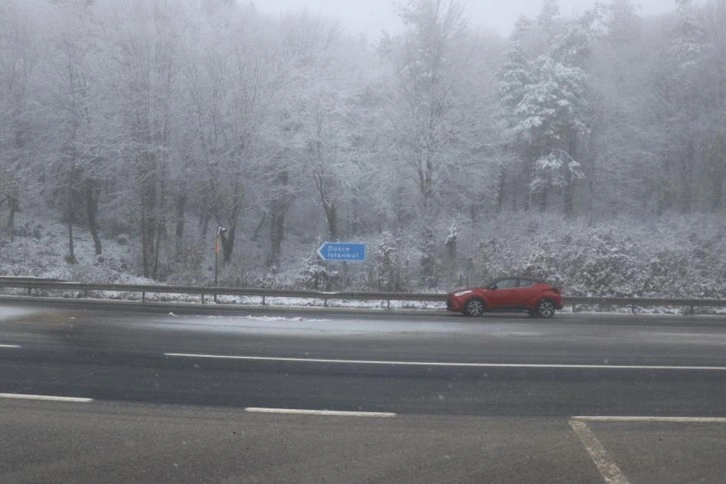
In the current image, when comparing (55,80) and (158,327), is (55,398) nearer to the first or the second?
(158,327)

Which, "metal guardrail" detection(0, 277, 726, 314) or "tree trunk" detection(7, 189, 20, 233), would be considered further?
"tree trunk" detection(7, 189, 20, 233)

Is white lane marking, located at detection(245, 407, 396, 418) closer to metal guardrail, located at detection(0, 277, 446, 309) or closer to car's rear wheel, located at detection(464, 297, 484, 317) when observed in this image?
car's rear wheel, located at detection(464, 297, 484, 317)

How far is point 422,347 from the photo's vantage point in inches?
528

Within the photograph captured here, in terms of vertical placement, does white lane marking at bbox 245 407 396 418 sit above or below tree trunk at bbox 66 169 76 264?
below

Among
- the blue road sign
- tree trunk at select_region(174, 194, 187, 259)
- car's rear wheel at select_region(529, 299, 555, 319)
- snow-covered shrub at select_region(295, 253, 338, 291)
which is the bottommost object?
car's rear wheel at select_region(529, 299, 555, 319)

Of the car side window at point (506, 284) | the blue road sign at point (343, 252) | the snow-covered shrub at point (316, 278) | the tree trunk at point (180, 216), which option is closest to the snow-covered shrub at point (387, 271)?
the snow-covered shrub at point (316, 278)

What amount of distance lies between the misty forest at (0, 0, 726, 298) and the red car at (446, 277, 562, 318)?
23.0ft

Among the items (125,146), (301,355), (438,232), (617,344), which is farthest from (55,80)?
(617,344)

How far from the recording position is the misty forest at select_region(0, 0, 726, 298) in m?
30.0

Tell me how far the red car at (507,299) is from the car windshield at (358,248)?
0.09m

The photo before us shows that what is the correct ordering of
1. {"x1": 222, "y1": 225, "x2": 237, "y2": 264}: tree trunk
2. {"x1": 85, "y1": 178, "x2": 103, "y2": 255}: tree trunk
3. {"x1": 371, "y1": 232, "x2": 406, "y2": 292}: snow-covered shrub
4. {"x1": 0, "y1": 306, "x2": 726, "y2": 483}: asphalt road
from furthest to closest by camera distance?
{"x1": 85, "y1": 178, "x2": 103, "y2": 255}: tree trunk, {"x1": 222, "y1": 225, "x2": 237, "y2": 264}: tree trunk, {"x1": 371, "y1": 232, "x2": 406, "y2": 292}: snow-covered shrub, {"x1": 0, "y1": 306, "x2": 726, "y2": 483}: asphalt road

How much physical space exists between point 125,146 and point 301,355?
83.0ft

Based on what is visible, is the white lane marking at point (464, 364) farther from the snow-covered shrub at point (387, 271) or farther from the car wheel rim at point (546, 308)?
the snow-covered shrub at point (387, 271)

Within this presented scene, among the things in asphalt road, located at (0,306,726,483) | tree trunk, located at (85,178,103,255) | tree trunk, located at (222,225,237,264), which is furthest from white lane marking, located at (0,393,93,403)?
tree trunk, located at (85,178,103,255)
